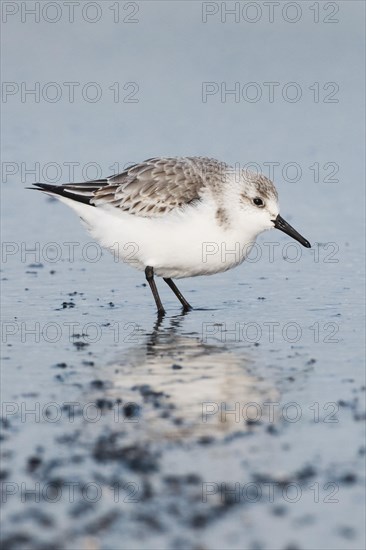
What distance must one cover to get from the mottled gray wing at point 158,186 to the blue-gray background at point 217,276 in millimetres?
828

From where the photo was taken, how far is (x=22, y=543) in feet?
16.5

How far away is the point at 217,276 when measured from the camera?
36.0 feet

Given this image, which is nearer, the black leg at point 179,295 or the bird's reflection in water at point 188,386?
the bird's reflection in water at point 188,386

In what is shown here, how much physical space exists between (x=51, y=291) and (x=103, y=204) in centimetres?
87

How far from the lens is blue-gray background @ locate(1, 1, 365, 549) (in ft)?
19.1

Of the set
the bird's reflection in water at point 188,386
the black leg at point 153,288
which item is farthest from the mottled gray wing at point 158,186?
the bird's reflection in water at point 188,386

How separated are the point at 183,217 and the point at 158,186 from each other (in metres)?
0.47

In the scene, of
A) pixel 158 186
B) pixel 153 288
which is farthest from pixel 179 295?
pixel 158 186

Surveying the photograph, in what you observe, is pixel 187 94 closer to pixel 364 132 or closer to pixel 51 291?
pixel 364 132

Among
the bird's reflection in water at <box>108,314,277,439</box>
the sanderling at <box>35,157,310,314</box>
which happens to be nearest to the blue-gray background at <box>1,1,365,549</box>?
the bird's reflection in water at <box>108,314,277,439</box>

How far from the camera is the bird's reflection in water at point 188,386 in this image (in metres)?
6.67

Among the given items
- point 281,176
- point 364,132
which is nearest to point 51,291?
point 281,176

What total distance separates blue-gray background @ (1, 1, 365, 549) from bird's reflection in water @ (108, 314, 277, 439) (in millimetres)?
46

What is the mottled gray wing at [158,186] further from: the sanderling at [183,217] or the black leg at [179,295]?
the black leg at [179,295]
